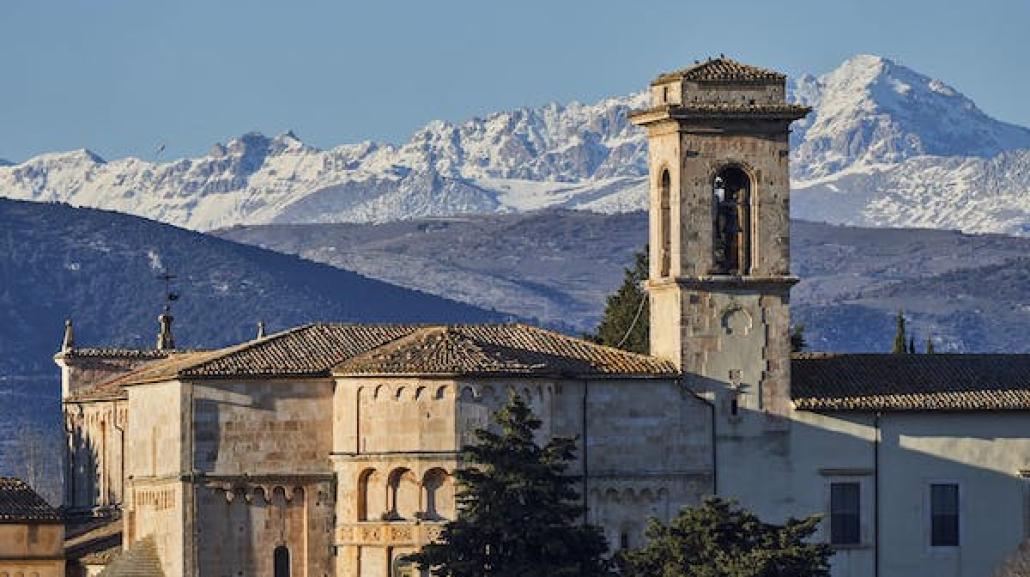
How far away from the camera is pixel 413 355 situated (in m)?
86.4

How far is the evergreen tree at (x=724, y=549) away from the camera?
260ft

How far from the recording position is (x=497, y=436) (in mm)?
82312

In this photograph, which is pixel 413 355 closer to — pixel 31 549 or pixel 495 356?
pixel 495 356

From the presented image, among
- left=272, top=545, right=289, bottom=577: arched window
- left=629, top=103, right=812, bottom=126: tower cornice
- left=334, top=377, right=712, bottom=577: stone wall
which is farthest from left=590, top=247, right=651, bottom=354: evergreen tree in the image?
left=272, top=545, right=289, bottom=577: arched window

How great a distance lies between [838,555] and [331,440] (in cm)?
1153

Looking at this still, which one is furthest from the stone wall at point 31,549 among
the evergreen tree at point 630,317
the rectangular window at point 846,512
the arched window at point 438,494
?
the rectangular window at point 846,512

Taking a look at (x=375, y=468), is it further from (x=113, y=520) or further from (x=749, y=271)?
(x=113, y=520)

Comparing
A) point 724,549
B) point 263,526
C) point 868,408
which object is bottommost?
point 724,549

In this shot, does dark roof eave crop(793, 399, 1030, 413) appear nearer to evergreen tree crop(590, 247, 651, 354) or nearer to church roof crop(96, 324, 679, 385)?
church roof crop(96, 324, 679, 385)

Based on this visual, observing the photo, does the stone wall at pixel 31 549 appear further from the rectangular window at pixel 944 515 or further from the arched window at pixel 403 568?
the rectangular window at pixel 944 515

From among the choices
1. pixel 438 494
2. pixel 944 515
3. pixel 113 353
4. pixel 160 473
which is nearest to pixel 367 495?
pixel 438 494

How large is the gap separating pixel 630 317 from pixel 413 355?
2463 cm

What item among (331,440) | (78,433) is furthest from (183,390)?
(78,433)

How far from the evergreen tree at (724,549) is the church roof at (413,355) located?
670cm
